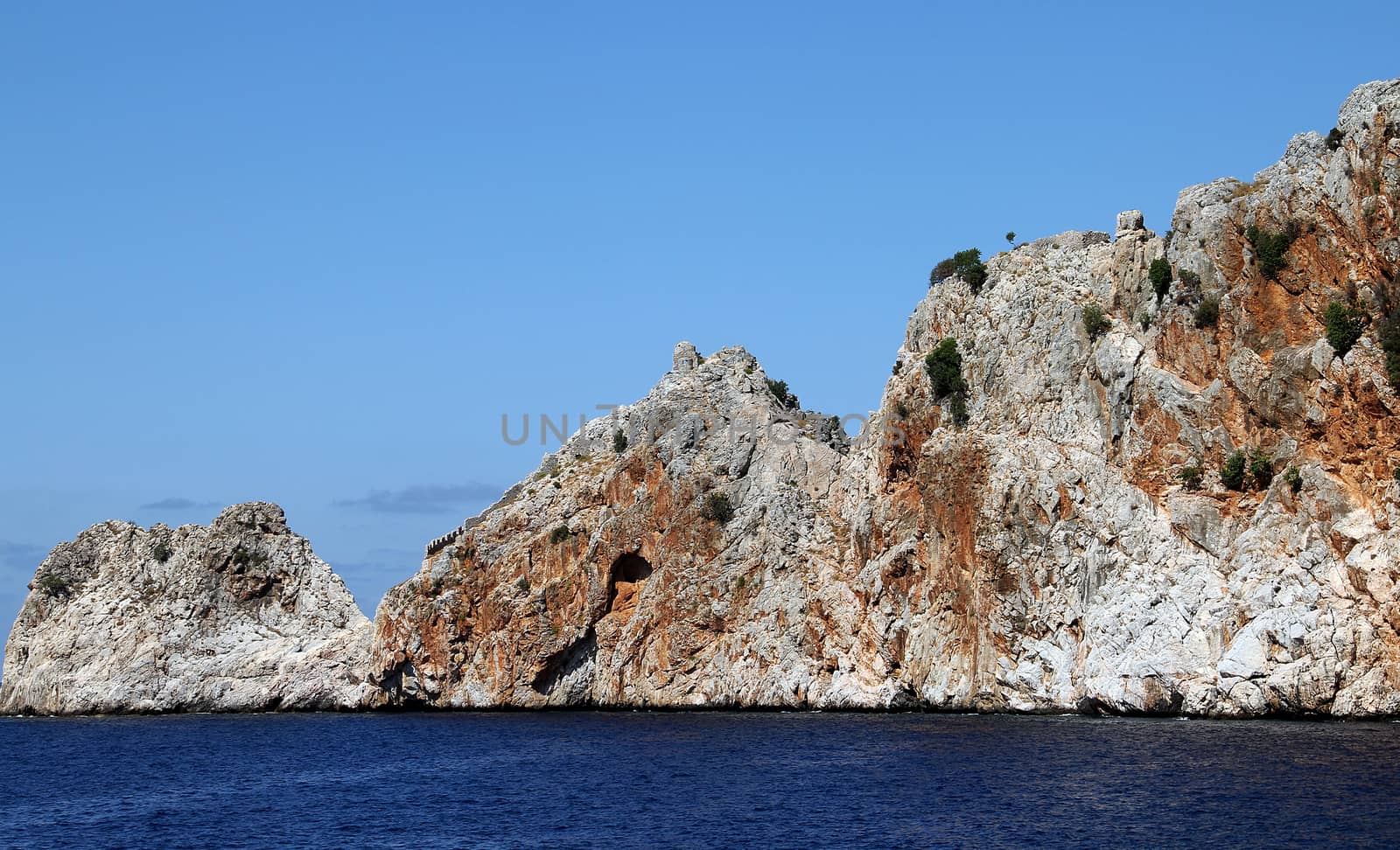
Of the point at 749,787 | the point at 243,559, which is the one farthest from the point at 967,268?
the point at 243,559

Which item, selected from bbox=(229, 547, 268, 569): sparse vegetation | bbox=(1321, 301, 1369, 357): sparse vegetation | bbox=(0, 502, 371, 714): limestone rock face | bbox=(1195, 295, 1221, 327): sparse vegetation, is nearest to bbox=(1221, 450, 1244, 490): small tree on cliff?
bbox=(1321, 301, 1369, 357): sparse vegetation

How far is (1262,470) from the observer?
77.3 metres

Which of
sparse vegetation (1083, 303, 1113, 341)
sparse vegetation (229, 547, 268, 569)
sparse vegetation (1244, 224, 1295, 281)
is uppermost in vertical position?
sparse vegetation (1244, 224, 1295, 281)

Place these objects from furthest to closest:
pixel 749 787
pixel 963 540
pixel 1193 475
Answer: pixel 963 540 → pixel 1193 475 → pixel 749 787

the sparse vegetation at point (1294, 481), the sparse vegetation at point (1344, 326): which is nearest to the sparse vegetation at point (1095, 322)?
the sparse vegetation at point (1344, 326)

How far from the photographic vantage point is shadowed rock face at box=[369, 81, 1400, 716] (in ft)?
242

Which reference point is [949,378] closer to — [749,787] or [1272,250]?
[1272,250]

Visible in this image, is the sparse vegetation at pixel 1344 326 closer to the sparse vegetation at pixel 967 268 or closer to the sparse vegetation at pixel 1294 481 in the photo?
the sparse vegetation at pixel 1294 481

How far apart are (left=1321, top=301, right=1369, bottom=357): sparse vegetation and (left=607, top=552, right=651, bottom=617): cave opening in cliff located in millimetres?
48569

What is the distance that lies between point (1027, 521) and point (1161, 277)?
16.0m

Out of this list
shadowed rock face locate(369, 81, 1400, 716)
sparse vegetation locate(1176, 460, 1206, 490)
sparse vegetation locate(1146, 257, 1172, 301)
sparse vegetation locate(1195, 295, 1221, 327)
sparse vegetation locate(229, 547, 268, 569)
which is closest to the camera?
shadowed rock face locate(369, 81, 1400, 716)

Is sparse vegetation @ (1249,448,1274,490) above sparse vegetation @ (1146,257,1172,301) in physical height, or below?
below

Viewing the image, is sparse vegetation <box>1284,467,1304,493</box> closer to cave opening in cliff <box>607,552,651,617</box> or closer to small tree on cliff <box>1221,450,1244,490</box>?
small tree on cliff <box>1221,450,1244,490</box>

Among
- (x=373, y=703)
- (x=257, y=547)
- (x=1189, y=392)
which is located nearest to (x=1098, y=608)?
(x=1189, y=392)
